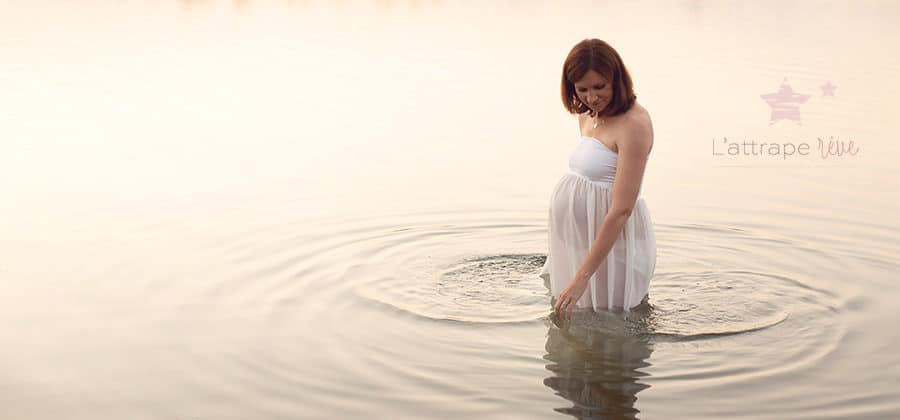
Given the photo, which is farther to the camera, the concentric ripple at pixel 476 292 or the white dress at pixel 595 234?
the concentric ripple at pixel 476 292

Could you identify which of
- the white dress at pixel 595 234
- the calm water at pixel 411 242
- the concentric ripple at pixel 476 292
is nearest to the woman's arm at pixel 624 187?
the white dress at pixel 595 234

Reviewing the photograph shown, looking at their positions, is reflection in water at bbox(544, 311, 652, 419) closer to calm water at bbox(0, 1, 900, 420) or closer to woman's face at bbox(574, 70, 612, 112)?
calm water at bbox(0, 1, 900, 420)

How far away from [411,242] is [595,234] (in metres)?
2.31

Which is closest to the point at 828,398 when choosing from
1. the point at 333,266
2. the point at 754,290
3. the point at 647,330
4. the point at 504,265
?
the point at 647,330

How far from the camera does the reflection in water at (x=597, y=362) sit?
208 inches

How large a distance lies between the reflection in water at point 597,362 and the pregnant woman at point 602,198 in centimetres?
10

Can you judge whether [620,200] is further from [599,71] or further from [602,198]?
[599,71]

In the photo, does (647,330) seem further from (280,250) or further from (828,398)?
(280,250)

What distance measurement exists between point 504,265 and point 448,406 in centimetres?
233

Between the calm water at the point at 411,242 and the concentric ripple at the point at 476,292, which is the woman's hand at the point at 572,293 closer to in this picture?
the calm water at the point at 411,242

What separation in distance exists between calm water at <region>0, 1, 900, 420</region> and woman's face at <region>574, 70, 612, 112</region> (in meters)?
1.27
